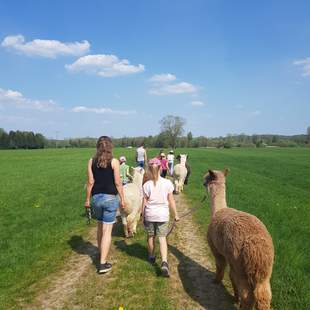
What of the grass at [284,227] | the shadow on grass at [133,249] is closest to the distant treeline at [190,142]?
the grass at [284,227]

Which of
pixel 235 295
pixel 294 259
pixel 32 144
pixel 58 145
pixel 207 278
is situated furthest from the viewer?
pixel 58 145

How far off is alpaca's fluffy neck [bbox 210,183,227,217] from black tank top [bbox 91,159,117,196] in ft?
5.88

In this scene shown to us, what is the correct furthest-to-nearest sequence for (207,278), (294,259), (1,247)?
(1,247) → (294,259) → (207,278)

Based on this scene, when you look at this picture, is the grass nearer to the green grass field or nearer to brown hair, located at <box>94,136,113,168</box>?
the green grass field

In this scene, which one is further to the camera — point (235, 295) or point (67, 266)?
point (67, 266)

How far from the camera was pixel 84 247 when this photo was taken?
7.28 m

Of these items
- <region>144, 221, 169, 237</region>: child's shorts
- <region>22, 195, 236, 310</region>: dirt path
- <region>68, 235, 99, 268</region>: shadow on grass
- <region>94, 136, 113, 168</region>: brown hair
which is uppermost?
<region>94, 136, 113, 168</region>: brown hair

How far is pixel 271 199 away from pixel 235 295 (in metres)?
8.89

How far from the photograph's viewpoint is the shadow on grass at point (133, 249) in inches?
258

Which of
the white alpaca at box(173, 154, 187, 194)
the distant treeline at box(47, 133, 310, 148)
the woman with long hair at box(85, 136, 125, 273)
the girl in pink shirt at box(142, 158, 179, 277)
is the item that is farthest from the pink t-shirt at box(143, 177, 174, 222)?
the distant treeline at box(47, 133, 310, 148)

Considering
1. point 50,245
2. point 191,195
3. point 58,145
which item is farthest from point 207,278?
point 58,145

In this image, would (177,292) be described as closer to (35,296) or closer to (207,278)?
(207,278)

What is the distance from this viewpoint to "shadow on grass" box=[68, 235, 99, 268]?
670cm

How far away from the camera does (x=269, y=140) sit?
137 metres
